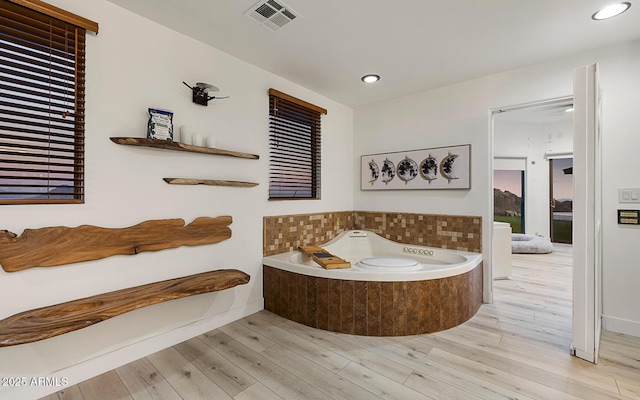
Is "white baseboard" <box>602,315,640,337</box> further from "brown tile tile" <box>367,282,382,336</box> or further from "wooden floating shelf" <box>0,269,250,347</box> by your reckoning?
"wooden floating shelf" <box>0,269,250,347</box>

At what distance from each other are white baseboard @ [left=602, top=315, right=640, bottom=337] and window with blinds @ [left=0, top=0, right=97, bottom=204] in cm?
416

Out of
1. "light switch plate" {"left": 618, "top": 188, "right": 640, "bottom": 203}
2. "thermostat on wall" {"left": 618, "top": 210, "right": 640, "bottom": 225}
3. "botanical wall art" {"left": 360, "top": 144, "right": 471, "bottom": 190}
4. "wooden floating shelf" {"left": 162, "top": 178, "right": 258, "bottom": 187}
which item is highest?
"botanical wall art" {"left": 360, "top": 144, "right": 471, "bottom": 190}

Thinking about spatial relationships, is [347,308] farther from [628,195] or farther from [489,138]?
[628,195]

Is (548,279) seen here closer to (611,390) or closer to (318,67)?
(611,390)

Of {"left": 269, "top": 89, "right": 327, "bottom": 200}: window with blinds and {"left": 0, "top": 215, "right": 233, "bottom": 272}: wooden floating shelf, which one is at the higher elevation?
{"left": 269, "top": 89, "right": 327, "bottom": 200}: window with blinds

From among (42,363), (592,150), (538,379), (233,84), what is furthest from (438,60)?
(42,363)

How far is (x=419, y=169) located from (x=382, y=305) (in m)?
1.82

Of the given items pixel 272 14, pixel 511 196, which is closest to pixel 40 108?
pixel 272 14

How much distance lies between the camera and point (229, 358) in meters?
2.03

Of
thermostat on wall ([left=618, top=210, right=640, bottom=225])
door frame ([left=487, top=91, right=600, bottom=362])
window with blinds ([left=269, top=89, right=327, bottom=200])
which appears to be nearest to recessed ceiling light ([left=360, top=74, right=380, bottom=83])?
window with blinds ([left=269, top=89, right=327, bottom=200])

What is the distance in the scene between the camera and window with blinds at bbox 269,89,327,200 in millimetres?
3033

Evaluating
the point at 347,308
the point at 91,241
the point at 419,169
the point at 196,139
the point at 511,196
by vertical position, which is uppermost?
the point at 196,139

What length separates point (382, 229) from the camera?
381 cm

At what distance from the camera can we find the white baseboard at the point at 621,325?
2338mm
